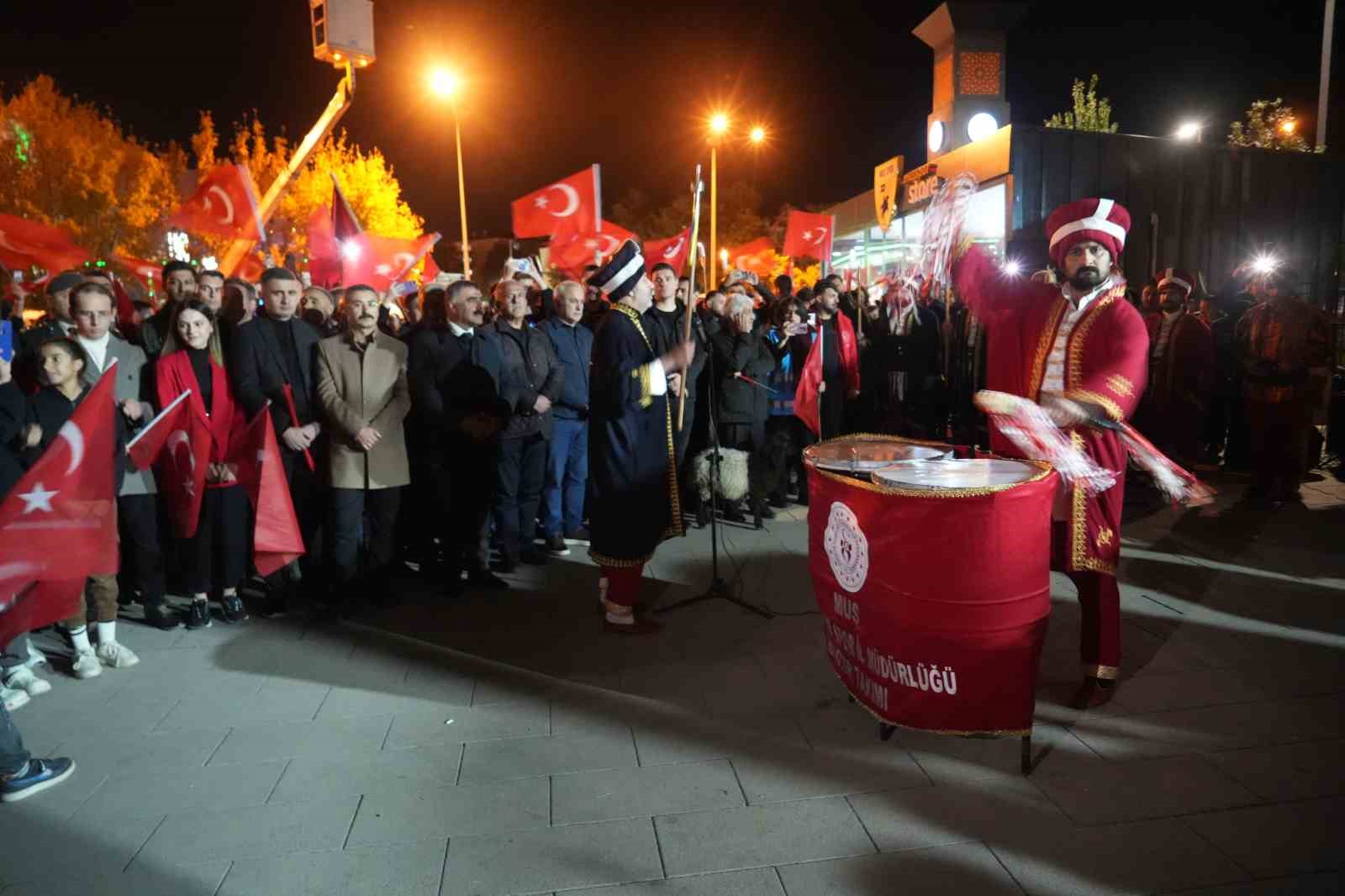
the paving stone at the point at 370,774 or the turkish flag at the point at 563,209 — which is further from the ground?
the turkish flag at the point at 563,209

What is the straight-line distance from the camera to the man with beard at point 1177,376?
8.19 metres

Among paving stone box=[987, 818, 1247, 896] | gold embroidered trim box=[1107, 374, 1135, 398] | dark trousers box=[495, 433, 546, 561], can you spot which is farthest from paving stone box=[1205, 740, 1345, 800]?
dark trousers box=[495, 433, 546, 561]

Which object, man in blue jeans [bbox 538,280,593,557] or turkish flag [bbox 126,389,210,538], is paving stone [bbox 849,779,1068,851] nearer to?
man in blue jeans [bbox 538,280,593,557]

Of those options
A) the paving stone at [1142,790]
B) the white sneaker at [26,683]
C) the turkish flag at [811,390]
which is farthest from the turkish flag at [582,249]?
the paving stone at [1142,790]

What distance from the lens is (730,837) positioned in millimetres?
2816

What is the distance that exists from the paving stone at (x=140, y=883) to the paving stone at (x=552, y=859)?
0.80 meters

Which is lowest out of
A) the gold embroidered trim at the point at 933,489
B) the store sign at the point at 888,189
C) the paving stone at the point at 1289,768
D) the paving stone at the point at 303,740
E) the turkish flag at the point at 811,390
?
the paving stone at the point at 303,740

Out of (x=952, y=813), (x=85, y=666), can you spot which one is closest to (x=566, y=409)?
(x=85, y=666)

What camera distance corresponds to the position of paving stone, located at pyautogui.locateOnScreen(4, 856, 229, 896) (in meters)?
2.63

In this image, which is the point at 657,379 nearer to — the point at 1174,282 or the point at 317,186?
the point at 1174,282

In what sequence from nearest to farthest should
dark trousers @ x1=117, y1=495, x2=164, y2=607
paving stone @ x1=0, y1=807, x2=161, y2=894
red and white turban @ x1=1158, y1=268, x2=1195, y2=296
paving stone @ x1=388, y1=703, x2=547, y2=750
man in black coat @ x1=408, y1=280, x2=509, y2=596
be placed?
1. paving stone @ x1=0, y1=807, x2=161, y2=894
2. paving stone @ x1=388, y1=703, x2=547, y2=750
3. dark trousers @ x1=117, y1=495, x2=164, y2=607
4. man in black coat @ x1=408, y1=280, x2=509, y2=596
5. red and white turban @ x1=1158, y1=268, x2=1195, y2=296

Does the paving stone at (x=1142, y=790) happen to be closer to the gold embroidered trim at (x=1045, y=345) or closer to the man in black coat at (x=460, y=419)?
the gold embroidered trim at (x=1045, y=345)

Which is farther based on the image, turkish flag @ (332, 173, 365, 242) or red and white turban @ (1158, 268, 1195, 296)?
turkish flag @ (332, 173, 365, 242)

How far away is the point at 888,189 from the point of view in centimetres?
1783
